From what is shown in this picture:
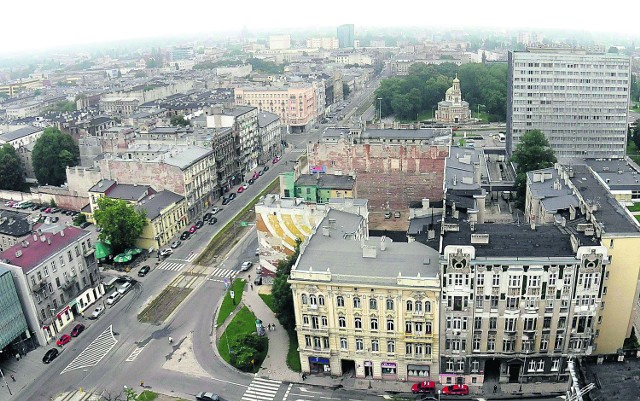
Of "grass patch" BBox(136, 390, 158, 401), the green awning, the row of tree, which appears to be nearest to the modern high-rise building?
the green awning

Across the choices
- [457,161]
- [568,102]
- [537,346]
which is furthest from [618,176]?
[537,346]

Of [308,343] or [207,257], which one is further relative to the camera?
[207,257]

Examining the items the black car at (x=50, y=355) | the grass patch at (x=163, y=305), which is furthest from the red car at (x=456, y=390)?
the black car at (x=50, y=355)

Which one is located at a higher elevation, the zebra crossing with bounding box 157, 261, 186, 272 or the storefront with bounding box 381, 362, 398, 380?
the storefront with bounding box 381, 362, 398, 380

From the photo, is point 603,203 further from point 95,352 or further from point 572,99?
point 572,99

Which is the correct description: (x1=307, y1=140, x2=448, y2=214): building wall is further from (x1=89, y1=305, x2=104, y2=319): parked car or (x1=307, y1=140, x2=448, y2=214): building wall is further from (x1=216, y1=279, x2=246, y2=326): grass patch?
(x1=89, y1=305, x2=104, y2=319): parked car

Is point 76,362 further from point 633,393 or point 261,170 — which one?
point 261,170
